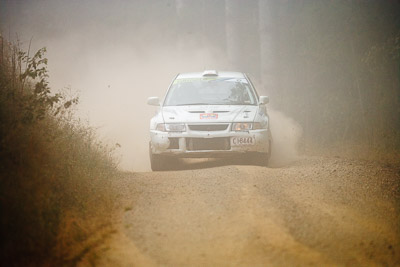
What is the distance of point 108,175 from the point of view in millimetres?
8023

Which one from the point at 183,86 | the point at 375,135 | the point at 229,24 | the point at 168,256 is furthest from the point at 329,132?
the point at 168,256

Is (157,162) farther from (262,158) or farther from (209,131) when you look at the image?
(262,158)

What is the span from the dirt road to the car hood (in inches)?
47.0

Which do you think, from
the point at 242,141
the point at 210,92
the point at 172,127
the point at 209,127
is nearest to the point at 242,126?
the point at 242,141

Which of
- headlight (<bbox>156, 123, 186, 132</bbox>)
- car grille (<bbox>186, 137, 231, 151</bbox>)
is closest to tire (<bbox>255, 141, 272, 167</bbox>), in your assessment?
car grille (<bbox>186, 137, 231, 151</bbox>)

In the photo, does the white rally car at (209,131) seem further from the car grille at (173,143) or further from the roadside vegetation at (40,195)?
the roadside vegetation at (40,195)

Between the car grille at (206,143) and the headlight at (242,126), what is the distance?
0.26 meters

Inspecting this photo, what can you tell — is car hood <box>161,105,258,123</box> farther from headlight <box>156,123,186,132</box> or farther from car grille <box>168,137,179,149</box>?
car grille <box>168,137,179,149</box>

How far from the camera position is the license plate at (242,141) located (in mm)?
8797

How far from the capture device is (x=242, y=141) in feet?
28.9

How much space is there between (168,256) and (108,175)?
11.6 feet

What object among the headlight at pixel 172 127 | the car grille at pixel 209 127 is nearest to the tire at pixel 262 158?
the car grille at pixel 209 127

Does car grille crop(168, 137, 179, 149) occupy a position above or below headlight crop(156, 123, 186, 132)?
below

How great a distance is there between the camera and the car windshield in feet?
32.2
